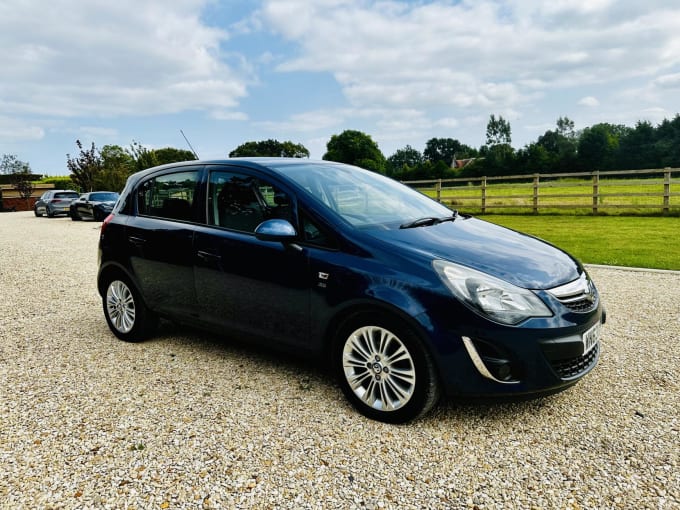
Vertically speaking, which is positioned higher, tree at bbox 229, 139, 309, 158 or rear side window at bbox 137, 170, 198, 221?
tree at bbox 229, 139, 309, 158

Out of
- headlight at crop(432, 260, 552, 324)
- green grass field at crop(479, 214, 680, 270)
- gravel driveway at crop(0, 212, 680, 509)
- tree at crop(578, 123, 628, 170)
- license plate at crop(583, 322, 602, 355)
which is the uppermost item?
tree at crop(578, 123, 628, 170)

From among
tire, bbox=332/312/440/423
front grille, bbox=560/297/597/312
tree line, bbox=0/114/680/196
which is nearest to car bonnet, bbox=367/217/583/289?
front grille, bbox=560/297/597/312

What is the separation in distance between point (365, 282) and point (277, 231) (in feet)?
2.34

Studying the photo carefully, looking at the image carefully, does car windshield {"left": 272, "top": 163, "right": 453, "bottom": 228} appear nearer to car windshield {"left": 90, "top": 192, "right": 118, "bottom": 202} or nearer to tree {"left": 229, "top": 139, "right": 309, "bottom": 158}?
car windshield {"left": 90, "top": 192, "right": 118, "bottom": 202}

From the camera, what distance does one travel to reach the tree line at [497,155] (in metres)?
43.4

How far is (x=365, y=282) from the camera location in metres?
3.12

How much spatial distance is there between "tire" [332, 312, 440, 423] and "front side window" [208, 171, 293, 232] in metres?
0.93

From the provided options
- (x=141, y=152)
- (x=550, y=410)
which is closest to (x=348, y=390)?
(x=550, y=410)

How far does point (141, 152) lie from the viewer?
139 feet

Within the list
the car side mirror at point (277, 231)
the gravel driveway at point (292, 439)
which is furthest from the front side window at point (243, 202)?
the gravel driveway at point (292, 439)

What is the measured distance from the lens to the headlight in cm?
287

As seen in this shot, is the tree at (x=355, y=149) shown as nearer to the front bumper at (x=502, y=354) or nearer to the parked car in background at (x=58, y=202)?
the parked car in background at (x=58, y=202)

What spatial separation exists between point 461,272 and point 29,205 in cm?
5019

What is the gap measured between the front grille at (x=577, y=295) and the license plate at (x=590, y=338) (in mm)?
129
